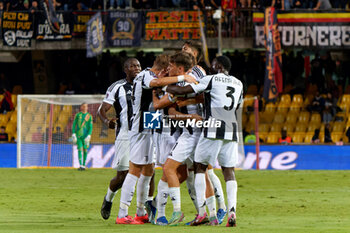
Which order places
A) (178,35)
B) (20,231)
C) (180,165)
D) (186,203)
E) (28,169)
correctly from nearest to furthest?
(20,231), (180,165), (186,203), (28,169), (178,35)

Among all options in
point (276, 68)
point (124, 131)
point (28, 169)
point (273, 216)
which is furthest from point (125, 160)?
point (276, 68)

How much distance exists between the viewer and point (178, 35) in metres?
27.2

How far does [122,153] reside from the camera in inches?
399

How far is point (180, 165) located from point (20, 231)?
6.93 feet

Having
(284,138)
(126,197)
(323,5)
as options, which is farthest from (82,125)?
(126,197)

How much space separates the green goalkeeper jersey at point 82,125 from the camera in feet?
69.9

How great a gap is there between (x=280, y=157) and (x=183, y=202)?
9322 mm

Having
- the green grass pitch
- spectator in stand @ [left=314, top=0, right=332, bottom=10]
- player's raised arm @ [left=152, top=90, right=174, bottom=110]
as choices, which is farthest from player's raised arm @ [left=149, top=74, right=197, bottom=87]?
spectator in stand @ [left=314, top=0, right=332, bottom=10]

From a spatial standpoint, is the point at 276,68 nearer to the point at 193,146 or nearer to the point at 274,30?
the point at 274,30

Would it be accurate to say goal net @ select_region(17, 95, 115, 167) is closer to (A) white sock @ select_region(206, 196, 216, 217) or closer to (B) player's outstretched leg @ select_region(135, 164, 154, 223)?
(B) player's outstretched leg @ select_region(135, 164, 154, 223)

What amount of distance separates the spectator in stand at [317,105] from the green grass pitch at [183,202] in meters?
4.96

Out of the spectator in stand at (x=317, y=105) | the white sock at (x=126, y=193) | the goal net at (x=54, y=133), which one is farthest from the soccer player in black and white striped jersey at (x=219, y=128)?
the spectator in stand at (x=317, y=105)

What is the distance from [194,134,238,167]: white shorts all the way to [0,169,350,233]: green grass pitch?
79 cm

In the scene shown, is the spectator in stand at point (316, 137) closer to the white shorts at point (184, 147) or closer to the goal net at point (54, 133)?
the goal net at point (54, 133)
